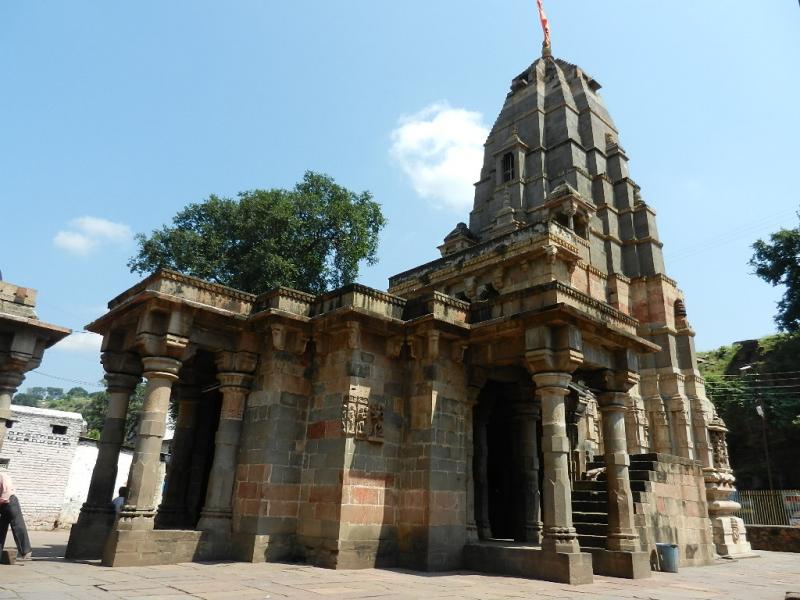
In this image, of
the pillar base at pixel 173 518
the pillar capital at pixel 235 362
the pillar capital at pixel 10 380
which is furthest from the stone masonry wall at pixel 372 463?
the pillar capital at pixel 10 380

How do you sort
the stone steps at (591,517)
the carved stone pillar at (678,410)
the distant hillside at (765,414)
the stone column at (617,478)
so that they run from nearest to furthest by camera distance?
the stone column at (617,478), the stone steps at (591,517), the carved stone pillar at (678,410), the distant hillside at (765,414)

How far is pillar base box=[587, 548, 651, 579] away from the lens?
10.1m

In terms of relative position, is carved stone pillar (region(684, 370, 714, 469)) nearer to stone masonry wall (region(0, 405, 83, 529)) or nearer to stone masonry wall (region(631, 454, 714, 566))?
stone masonry wall (region(631, 454, 714, 566))

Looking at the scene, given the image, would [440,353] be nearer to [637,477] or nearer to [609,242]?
[637,477]

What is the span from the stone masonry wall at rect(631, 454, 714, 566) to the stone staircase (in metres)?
0.03

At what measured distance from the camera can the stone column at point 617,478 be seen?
1072 cm

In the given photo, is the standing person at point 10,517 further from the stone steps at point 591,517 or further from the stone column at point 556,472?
the stone steps at point 591,517

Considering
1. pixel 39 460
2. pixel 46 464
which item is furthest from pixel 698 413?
pixel 39 460

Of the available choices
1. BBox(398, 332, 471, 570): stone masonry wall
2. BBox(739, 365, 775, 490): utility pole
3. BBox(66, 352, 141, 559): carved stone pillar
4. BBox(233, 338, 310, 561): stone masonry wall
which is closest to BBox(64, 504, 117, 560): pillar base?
BBox(66, 352, 141, 559): carved stone pillar

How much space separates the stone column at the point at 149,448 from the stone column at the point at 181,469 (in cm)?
377

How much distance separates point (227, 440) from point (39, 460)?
13.7 metres

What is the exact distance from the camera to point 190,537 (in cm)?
999

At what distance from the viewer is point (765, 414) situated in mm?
34906

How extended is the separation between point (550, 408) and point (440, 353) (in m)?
2.49
